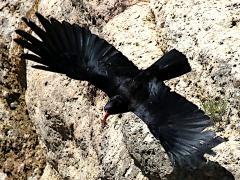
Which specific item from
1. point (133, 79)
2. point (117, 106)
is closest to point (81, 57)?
point (133, 79)

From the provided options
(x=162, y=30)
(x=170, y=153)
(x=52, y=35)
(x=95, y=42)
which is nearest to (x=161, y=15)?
(x=162, y=30)

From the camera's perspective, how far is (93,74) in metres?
6.76

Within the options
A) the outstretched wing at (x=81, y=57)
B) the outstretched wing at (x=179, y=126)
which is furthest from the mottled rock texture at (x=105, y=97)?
the outstretched wing at (x=179, y=126)

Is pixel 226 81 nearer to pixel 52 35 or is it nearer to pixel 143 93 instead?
pixel 143 93

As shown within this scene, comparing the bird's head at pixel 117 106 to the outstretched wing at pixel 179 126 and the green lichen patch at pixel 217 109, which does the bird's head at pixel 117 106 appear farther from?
the green lichen patch at pixel 217 109

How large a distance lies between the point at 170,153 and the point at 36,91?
317 centimetres

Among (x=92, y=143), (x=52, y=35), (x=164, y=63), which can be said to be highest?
(x=52, y=35)

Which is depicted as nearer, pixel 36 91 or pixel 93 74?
pixel 93 74

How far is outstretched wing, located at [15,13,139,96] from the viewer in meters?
6.47

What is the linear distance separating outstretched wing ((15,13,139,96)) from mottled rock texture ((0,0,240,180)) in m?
0.24

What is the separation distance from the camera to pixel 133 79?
646 centimetres

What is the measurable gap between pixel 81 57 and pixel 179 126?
5.13ft

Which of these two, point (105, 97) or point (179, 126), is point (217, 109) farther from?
point (105, 97)

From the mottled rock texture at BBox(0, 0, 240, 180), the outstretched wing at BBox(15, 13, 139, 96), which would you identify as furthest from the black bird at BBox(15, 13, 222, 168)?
the mottled rock texture at BBox(0, 0, 240, 180)
